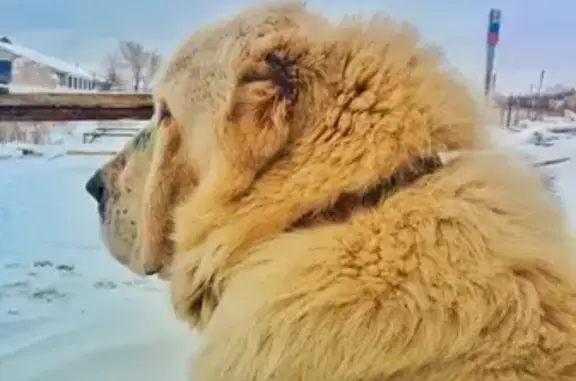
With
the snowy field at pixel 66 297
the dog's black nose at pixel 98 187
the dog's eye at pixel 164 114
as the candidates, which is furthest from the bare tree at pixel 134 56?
the dog's eye at pixel 164 114

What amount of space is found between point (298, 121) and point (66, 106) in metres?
0.77

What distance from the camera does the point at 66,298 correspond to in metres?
1.40

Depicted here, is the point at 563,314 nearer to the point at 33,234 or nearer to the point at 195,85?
the point at 195,85

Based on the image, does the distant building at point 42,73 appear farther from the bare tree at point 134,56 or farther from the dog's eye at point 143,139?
the dog's eye at point 143,139

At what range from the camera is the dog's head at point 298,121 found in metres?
0.69

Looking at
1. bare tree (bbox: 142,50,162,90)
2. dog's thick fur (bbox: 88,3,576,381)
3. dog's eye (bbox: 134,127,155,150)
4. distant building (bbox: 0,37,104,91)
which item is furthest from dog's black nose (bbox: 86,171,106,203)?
distant building (bbox: 0,37,104,91)

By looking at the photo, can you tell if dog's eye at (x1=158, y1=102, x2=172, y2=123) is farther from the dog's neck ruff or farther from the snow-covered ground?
the snow-covered ground

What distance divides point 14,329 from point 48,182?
0.31m

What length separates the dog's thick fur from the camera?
24.2 inches

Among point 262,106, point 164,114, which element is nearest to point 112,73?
point 164,114

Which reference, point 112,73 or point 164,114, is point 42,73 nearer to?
point 112,73

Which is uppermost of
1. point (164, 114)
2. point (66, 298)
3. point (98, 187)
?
point (164, 114)

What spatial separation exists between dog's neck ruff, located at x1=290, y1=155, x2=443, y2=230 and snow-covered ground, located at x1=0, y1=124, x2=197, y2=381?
787 mm

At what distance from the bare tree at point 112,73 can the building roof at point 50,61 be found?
0.11ft
